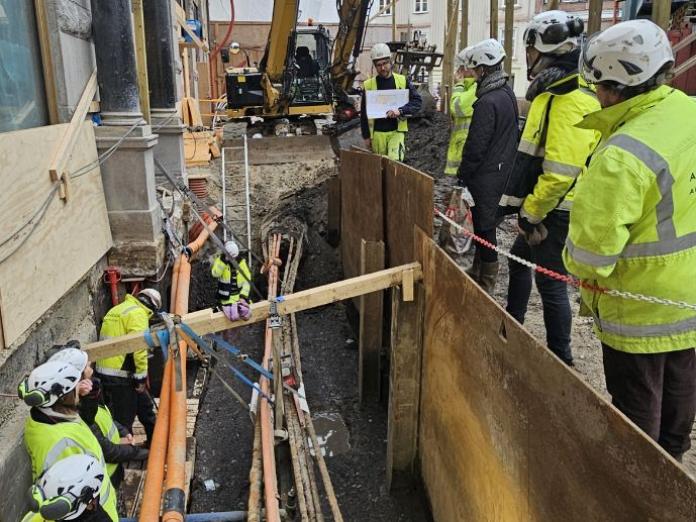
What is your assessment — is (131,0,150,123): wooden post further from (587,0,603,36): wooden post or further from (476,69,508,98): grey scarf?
(587,0,603,36): wooden post

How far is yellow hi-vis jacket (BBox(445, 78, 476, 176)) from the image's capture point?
6012 mm

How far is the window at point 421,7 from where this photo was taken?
123 feet

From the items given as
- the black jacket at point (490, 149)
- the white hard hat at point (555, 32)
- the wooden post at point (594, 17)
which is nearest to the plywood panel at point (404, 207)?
the black jacket at point (490, 149)

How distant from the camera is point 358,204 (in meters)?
6.45

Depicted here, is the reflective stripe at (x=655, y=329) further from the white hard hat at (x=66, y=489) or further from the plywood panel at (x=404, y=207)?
the white hard hat at (x=66, y=489)

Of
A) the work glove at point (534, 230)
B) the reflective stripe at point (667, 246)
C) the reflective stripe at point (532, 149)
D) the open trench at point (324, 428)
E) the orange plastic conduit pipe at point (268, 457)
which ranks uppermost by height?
the reflective stripe at point (532, 149)

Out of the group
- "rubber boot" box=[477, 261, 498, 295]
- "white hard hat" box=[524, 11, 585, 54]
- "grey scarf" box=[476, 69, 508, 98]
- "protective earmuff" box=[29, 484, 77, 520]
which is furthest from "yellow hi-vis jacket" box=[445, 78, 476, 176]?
"protective earmuff" box=[29, 484, 77, 520]

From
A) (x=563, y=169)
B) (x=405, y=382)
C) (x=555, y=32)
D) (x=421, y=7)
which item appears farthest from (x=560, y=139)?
(x=421, y=7)

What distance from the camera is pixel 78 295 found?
4586 mm

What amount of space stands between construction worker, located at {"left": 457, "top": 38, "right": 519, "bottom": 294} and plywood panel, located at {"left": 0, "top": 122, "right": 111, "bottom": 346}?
10.4 ft

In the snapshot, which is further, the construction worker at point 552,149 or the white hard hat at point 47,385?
the construction worker at point 552,149

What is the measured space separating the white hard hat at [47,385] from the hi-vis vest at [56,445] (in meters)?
0.13

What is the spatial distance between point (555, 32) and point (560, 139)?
663 mm

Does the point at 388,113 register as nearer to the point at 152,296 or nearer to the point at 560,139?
the point at 152,296
